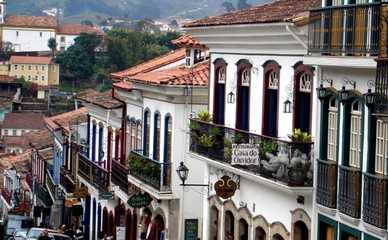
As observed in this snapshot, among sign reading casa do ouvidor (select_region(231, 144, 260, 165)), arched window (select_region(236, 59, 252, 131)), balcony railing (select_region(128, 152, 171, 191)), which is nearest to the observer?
sign reading casa do ouvidor (select_region(231, 144, 260, 165))

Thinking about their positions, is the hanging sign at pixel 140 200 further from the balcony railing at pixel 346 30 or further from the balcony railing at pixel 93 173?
the balcony railing at pixel 346 30

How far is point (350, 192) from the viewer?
1777 cm

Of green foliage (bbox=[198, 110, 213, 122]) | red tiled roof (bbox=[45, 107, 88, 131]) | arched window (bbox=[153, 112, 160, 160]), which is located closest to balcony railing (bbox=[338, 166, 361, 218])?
green foliage (bbox=[198, 110, 213, 122])

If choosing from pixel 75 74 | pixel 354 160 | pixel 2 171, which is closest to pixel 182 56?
pixel 354 160

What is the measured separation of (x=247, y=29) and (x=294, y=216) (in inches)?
150

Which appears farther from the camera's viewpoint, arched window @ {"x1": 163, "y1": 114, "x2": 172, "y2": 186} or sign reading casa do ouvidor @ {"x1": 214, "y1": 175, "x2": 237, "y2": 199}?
arched window @ {"x1": 163, "y1": 114, "x2": 172, "y2": 186}

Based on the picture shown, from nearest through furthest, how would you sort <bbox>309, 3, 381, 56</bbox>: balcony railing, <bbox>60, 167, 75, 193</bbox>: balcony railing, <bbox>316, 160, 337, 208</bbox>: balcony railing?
<bbox>309, 3, 381, 56</bbox>: balcony railing, <bbox>316, 160, 337, 208</bbox>: balcony railing, <bbox>60, 167, 75, 193</bbox>: balcony railing

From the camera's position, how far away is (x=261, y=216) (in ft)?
74.0

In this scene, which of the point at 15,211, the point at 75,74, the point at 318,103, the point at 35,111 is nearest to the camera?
the point at 318,103

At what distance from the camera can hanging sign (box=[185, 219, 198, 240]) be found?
98.6 feet

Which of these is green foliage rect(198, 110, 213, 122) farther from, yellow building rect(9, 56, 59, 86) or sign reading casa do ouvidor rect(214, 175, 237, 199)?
yellow building rect(9, 56, 59, 86)

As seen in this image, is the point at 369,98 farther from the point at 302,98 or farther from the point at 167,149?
the point at 167,149

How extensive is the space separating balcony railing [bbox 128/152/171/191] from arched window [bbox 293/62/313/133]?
9888 mm

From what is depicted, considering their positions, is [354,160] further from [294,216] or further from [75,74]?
[75,74]
